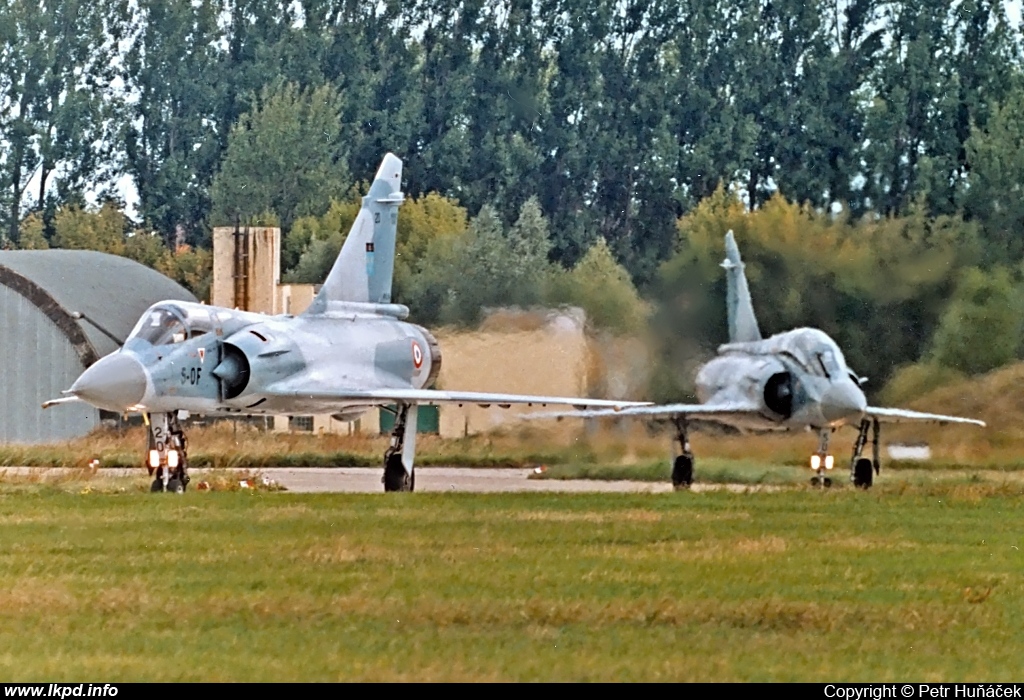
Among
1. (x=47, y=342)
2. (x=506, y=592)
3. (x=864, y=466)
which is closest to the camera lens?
(x=506, y=592)

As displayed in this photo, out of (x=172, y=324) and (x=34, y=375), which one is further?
(x=34, y=375)

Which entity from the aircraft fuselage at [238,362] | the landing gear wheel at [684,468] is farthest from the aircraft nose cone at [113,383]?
the landing gear wheel at [684,468]

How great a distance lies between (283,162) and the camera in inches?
2179

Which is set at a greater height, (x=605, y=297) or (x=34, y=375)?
(x=605, y=297)

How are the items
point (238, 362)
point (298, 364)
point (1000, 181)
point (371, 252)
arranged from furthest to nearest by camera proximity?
point (1000, 181)
point (371, 252)
point (298, 364)
point (238, 362)

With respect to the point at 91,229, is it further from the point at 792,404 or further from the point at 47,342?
the point at 792,404

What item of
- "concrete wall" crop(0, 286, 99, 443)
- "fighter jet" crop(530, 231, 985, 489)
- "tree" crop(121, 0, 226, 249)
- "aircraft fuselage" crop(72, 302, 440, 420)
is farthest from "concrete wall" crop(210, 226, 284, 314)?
"tree" crop(121, 0, 226, 249)

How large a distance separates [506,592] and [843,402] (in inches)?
493

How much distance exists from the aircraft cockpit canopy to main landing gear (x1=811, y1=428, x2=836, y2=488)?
7606 millimetres

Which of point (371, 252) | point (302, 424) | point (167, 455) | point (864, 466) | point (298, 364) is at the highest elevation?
point (371, 252)

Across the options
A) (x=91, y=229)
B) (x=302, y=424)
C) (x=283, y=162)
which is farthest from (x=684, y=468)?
(x=91, y=229)

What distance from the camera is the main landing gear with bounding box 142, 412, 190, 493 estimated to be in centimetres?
2116

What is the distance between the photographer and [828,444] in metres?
25.2
